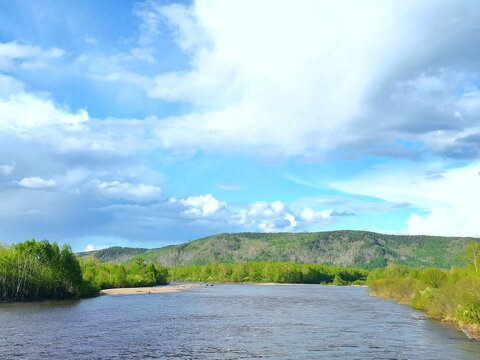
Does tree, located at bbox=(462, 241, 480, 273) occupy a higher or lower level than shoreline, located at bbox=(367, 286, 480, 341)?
higher

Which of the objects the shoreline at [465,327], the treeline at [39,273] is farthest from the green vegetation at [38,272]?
the shoreline at [465,327]

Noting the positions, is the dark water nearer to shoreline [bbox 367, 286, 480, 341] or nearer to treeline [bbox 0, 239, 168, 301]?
shoreline [bbox 367, 286, 480, 341]

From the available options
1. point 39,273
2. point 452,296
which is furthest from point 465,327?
point 39,273

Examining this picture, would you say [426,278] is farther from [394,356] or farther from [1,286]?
[1,286]

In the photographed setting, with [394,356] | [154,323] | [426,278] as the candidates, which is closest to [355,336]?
[394,356]

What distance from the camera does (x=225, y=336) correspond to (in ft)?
201

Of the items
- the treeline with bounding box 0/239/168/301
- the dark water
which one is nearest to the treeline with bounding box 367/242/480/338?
the dark water

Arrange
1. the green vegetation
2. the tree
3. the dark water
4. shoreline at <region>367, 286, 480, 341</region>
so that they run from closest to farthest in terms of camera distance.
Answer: the dark water → shoreline at <region>367, 286, 480, 341</region> → the tree → the green vegetation

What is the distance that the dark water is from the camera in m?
48.7

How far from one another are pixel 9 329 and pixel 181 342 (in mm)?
28655

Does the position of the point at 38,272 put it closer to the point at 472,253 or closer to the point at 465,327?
the point at 465,327

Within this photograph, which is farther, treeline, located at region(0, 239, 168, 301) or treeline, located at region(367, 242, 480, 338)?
treeline, located at region(0, 239, 168, 301)

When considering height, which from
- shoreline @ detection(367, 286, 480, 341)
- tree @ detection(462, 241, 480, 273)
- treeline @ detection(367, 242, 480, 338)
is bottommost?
shoreline @ detection(367, 286, 480, 341)

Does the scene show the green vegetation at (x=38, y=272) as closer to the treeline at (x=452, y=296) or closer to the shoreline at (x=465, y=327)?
the treeline at (x=452, y=296)
